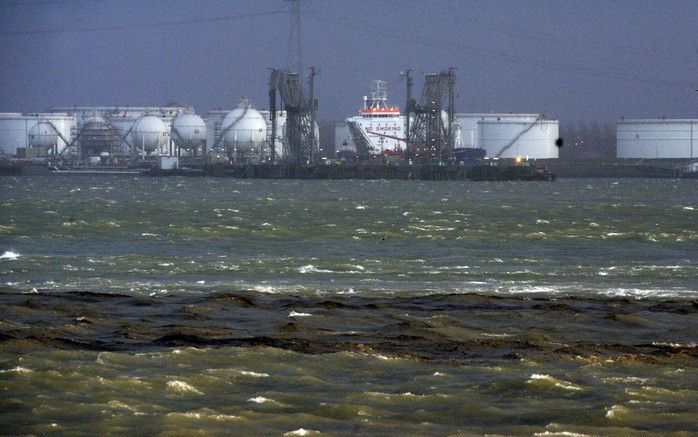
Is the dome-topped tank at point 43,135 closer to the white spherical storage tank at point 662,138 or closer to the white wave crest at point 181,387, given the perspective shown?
the white spherical storage tank at point 662,138

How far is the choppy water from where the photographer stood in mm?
10547

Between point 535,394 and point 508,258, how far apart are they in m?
16.7

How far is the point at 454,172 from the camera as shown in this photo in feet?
362

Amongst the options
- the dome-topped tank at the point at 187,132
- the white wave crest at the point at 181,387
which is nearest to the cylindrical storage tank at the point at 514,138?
the dome-topped tank at the point at 187,132

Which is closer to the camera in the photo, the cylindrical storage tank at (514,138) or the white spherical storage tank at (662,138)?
the white spherical storage tank at (662,138)

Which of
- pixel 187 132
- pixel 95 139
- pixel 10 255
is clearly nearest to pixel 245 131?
pixel 187 132

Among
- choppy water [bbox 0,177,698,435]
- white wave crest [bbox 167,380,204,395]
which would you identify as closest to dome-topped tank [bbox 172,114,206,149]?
choppy water [bbox 0,177,698,435]

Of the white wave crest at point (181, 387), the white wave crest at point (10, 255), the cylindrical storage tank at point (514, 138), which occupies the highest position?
the cylindrical storage tank at point (514, 138)

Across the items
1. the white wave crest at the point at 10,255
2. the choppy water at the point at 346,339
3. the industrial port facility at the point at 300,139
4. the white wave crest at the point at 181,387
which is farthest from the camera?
the industrial port facility at the point at 300,139

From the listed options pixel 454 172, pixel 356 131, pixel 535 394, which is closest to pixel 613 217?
pixel 535 394

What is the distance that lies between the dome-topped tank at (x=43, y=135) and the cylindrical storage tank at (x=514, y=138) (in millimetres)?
45155

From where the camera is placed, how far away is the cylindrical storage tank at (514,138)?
13538 cm

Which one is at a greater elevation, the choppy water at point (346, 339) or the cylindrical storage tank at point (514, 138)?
the cylindrical storage tank at point (514, 138)

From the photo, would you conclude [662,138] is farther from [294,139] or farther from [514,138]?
[294,139]
